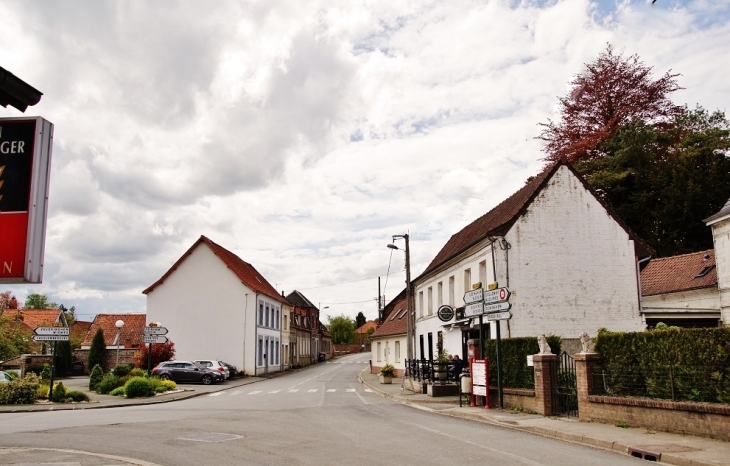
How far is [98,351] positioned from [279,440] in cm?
3881

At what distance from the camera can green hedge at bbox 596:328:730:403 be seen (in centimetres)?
1280

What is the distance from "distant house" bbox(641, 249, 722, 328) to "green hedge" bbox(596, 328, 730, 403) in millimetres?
12722

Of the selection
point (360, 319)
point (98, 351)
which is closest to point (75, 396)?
point (98, 351)

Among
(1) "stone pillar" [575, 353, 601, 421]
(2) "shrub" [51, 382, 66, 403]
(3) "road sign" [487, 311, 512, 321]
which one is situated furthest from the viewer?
(2) "shrub" [51, 382, 66, 403]

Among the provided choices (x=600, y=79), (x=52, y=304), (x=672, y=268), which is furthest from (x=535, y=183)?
(x=52, y=304)

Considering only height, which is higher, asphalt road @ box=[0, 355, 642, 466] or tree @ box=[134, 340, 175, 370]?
tree @ box=[134, 340, 175, 370]

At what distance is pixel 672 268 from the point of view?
109 feet

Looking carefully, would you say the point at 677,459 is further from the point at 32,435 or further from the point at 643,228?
the point at 643,228

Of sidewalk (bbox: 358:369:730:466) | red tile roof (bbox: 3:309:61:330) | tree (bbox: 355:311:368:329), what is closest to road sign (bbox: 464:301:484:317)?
sidewalk (bbox: 358:369:730:466)

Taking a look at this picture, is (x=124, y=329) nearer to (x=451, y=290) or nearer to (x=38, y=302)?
(x=451, y=290)

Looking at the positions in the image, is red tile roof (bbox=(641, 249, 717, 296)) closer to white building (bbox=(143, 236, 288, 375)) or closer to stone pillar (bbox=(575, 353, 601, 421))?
stone pillar (bbox=(575, 353, 601, 421))

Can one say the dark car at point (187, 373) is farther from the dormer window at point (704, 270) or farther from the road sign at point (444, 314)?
the dormer window at point (704, 270)

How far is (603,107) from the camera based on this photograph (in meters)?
43.8

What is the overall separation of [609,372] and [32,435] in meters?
13.3
